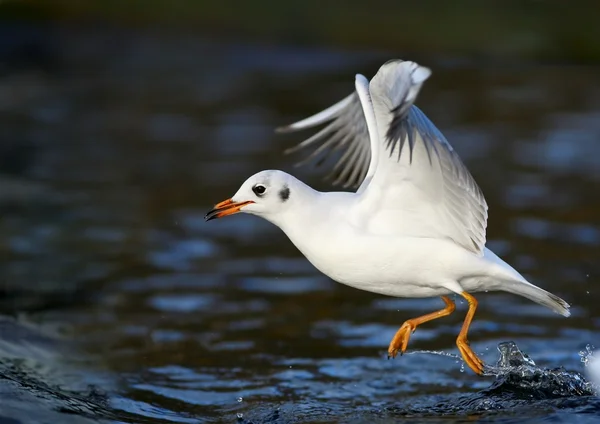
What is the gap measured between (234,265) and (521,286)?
169 inches

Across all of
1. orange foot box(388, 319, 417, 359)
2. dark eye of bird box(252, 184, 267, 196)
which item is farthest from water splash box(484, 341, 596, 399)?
dark eye of bird box(252, 184, 267, 196)

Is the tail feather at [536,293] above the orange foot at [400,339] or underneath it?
above

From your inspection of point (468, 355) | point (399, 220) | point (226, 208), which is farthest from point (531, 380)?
point (226, 208)

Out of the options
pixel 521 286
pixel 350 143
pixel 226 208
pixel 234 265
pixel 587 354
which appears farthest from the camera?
pixel 234 265

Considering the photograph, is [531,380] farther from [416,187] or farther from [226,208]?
[226,208]

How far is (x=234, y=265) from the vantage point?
37.5 ft

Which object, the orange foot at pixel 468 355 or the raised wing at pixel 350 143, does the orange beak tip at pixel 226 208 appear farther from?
the orange foot at pixel 468 355

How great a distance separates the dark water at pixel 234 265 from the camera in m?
8.15

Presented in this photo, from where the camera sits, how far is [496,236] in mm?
12008

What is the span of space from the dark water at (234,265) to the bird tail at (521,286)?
561mm

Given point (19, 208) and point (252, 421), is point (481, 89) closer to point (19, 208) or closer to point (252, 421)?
point (19, 208)

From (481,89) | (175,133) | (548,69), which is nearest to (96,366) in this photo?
(175,133)

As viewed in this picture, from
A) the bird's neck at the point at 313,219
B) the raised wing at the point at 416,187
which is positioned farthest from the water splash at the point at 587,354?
the bird's neck at the point at 313,219

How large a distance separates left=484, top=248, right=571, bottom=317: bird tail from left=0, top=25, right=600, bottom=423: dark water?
561 millimetres
